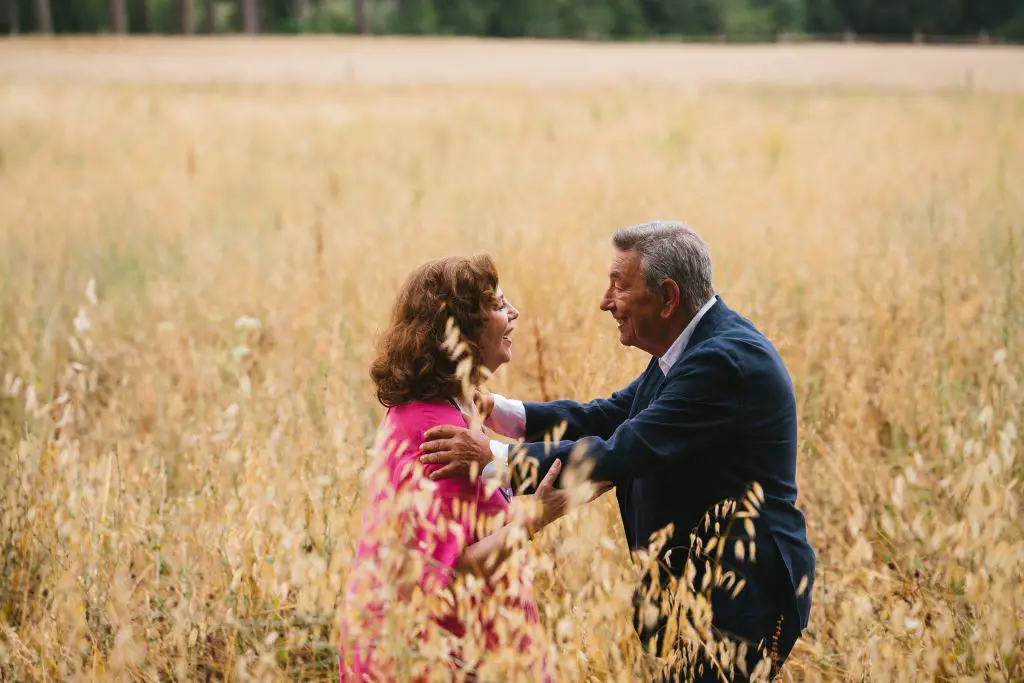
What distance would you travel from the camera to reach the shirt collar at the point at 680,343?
7.89ft

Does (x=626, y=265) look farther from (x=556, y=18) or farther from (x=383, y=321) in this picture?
(x=556, y=18)

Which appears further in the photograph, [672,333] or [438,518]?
[672,333]

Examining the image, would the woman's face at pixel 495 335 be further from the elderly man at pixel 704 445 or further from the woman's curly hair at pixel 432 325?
the elderly man at pixel 704 445

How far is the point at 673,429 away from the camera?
2.22 m

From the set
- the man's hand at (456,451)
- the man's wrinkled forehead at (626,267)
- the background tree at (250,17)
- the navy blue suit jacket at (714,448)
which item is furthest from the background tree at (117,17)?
the man's hand at (456,451)

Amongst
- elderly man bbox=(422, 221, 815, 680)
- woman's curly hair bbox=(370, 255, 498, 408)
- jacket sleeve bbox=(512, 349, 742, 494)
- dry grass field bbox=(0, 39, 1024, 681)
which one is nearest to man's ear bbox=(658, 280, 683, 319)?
elderly man bbox=(422, 221, 815, 680)

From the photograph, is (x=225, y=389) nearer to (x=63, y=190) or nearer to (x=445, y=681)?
(x=445, y=681)

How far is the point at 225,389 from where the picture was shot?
4512 millimetres

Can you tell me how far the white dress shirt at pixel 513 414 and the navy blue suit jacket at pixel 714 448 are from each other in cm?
2

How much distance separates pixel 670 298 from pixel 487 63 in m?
28.1

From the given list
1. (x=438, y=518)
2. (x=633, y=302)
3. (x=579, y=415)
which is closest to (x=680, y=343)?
(x=633, y=302)

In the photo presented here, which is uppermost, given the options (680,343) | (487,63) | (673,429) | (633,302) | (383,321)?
(633,302)

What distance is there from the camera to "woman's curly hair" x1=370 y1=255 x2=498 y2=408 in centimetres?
220

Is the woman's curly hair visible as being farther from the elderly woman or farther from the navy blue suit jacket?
the navy blue suit jacket
